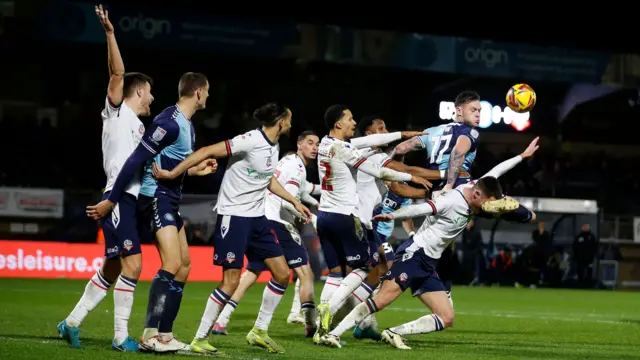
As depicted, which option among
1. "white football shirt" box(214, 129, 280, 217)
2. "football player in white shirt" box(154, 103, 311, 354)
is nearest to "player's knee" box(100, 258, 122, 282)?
"football player in white shirt" box(154, 103, 311, 354)

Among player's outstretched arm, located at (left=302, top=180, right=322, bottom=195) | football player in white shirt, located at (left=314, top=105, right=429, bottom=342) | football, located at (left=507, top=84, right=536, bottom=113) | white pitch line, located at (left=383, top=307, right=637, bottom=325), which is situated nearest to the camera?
football player in white shirt, located at (left=314, top=105, right=429, bottom=342)

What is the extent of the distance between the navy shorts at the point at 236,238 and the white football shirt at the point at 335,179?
1629mm

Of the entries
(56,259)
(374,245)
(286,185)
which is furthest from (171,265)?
(56,259)

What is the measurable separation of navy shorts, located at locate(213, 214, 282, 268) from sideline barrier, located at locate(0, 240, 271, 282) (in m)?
14.5

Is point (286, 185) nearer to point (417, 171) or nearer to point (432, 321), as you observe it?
point (417, 171)

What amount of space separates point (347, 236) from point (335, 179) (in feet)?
2.02

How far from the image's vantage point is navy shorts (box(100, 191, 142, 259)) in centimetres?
861

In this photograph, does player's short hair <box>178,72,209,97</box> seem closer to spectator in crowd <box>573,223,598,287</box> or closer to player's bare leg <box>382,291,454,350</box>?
player's bare leg <box>382,291,454,350</box>

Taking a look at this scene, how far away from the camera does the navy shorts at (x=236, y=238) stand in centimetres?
884

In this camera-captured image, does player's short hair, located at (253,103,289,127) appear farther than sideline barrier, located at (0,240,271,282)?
No

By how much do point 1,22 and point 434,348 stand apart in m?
19.7

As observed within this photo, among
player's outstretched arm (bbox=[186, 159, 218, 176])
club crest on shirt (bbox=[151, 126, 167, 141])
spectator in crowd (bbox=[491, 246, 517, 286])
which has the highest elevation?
club crest on shirt (bbox=[151, 126, 167, 141])

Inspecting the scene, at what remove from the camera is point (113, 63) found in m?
8.45

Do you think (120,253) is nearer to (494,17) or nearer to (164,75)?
(164,75)
